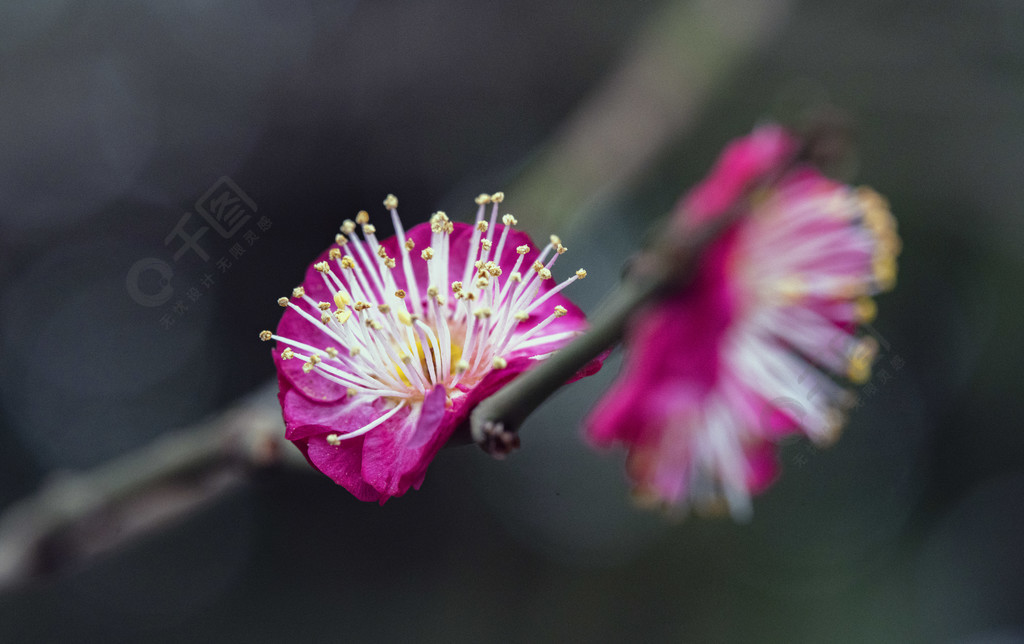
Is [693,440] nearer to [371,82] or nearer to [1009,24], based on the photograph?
[1009,24]

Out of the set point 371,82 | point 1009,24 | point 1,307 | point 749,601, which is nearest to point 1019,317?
point 1009,24

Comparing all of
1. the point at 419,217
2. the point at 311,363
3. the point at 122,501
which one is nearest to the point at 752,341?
→ the point at 311,363

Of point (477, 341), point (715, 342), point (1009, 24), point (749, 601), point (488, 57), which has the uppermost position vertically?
point (488, 57)

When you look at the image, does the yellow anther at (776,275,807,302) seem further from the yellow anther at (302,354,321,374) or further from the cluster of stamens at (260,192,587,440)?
the yellow anther at (302,354,321,374)

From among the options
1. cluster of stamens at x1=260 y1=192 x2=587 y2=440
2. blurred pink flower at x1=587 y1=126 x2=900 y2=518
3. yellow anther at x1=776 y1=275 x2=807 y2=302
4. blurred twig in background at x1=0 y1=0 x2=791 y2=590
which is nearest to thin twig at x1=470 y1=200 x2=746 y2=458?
blurred pink flower at x1=587 y1=126 x2=900 y2=518

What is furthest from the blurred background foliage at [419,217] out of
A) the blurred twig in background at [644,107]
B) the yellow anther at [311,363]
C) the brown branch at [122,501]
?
the yellow anther at [311,363]

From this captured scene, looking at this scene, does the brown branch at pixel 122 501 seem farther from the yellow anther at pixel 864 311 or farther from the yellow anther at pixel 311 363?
the yellow anther at pixel 864 311
